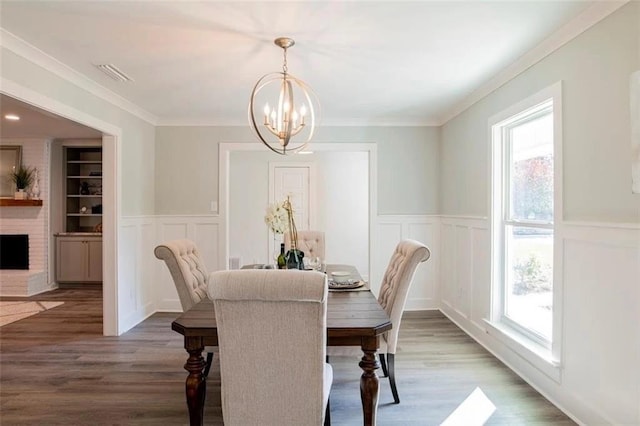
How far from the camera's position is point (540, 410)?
2.49m

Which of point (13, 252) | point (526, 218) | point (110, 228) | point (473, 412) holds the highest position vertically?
point (526, 218)

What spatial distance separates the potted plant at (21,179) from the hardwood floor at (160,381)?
2.61 meters

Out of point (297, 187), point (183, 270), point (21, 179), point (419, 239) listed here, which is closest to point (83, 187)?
point (21, 179)

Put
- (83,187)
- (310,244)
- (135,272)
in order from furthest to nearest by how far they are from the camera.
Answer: (83,187) → (135,272) → (310,244)

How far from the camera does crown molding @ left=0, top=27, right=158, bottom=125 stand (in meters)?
2.60

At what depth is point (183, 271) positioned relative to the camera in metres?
2.55

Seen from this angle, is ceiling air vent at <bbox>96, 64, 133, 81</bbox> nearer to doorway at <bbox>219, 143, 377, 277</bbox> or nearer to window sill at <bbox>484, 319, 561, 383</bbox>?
doorway at <bbox>219, 143, 377, 277</bbox>

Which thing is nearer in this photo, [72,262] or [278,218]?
[278,218]

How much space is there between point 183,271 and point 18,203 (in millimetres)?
4965

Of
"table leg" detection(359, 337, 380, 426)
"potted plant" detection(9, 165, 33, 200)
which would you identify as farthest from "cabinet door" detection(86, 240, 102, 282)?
"table leg" detection(359, 337, 380, 426)

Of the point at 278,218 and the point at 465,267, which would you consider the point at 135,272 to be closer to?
the point at 278,218

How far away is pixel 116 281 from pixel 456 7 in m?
3.90

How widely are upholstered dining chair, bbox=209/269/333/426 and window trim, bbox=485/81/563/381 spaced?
69.8 inches

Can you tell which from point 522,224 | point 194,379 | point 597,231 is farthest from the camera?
point 522,224
